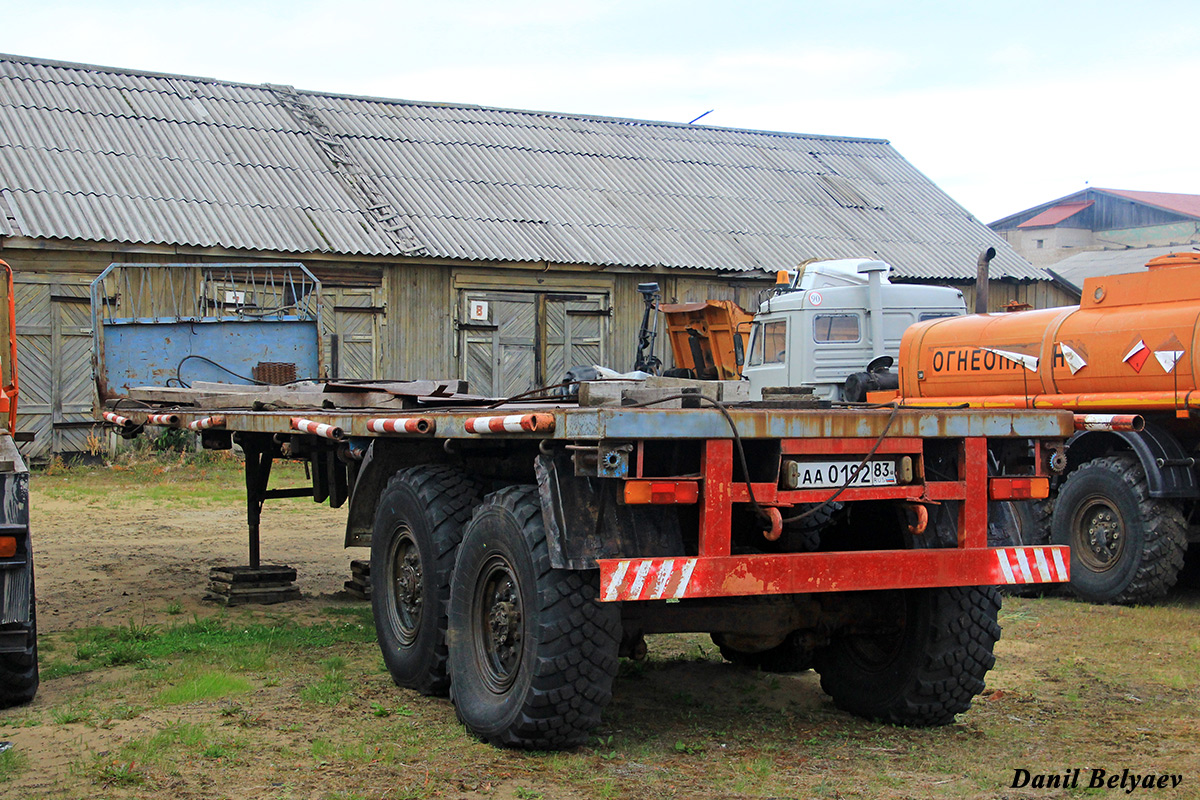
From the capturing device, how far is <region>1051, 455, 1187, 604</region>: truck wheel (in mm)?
8703

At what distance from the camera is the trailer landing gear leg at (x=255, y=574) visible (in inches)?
347

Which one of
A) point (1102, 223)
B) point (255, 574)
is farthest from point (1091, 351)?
point (1102, 223)

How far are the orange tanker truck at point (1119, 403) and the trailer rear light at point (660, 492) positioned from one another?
4.42 m

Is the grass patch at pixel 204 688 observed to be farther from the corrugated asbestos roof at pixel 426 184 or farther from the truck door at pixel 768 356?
the corrugated asbestos roof at pixel 426 184

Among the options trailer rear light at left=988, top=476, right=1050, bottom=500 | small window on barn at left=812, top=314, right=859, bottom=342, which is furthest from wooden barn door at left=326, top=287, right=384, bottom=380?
trailer rear light at left=988, top=476, right=1050, bottom=500

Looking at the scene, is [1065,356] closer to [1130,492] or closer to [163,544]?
[1130,492]

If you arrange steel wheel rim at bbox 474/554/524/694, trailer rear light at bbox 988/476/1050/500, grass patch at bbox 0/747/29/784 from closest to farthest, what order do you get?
grass patch at bbox 0/747/29/784, steel wheel rim at bbox 474/554/524/694, trailer rear light at bbox 988/476/1050/500

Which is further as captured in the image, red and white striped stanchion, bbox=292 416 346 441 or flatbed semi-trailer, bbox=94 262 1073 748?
red and white striped stanchion, bbox=292 416 346 441

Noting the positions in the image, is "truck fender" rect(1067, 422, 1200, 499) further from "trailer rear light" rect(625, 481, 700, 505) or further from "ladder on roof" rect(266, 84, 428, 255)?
"ladder on roof" rect(266, 84, 428, 255)

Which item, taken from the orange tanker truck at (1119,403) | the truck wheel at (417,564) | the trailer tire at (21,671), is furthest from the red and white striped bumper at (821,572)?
the orange tanker truck at (1119,403)

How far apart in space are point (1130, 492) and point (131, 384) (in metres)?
7.86

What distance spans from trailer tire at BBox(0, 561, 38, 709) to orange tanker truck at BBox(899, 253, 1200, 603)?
6.21 meters

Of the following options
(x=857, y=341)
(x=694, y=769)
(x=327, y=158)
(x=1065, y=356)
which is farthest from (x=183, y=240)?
(x=694, y=769)

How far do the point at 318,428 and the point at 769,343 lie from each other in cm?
925
